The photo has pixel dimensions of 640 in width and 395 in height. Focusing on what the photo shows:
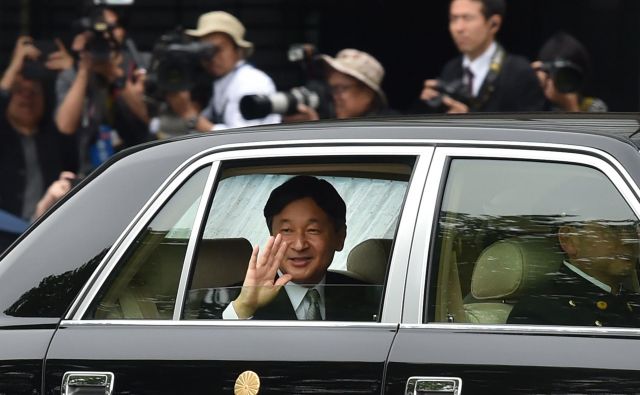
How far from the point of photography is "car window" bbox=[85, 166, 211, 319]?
12.9ft

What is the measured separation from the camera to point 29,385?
392cm

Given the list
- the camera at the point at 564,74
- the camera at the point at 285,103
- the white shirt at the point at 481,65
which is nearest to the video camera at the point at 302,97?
the camera at the point at 285,103

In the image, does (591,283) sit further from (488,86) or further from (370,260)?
(488,86)

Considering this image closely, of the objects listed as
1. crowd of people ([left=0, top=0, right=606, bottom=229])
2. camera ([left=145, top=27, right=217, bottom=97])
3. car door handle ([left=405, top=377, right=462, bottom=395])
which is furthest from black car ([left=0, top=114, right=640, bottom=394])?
camera ([left=145, top=27, right=217, bottom=97])

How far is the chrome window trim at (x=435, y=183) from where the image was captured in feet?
11.8

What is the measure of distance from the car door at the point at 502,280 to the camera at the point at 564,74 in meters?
4.40

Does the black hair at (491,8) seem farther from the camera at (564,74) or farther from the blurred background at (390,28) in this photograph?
the blurred background at (390,28)

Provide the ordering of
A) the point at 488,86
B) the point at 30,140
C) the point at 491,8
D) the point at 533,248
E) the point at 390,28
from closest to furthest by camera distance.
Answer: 1. the point at 533,248
2. the point at 488,86
3. the point at 491,8
4. the point at 30,140
5. the point at 390,28

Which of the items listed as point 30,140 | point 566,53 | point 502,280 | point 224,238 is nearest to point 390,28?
point 30,140

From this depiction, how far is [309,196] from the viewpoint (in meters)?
4.04

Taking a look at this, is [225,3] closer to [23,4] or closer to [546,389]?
[23,4]

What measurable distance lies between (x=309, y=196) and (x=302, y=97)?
4.33 metres

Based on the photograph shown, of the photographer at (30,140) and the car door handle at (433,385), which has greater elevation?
the photographer at (30,140)

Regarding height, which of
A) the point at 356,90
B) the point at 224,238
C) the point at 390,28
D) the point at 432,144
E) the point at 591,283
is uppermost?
the point at 390,28
